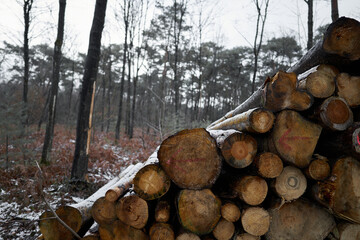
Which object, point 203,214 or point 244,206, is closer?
point 203,214

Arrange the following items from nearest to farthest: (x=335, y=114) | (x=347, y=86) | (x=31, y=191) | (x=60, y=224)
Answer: (x=335, y=114)
(x=347, y=86)
(x=60, y=224)
(x=31, y=191)

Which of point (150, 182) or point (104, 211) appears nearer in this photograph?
point (150, 182)

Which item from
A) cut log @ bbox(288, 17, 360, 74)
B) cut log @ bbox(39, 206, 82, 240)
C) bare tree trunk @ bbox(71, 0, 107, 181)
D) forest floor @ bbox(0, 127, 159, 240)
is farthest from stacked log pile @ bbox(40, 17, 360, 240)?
bare tree trunk @ bbox(71, 0, 107, 181)

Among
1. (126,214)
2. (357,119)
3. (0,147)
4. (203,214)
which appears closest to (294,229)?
(203,214)

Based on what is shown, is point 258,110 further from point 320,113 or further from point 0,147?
point 0,147

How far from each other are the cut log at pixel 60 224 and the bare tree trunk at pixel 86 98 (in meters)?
3.16

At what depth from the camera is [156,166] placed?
1625 mm

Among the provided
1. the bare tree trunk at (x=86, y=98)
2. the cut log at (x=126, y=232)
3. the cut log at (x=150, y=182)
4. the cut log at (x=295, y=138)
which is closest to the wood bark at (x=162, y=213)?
the cut log at (x=150, y=182)

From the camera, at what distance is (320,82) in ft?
5.23

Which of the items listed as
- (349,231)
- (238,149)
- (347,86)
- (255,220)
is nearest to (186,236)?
(255,220)

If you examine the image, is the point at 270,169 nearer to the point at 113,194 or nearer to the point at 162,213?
the point at 162,213

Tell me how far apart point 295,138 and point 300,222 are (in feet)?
2.62

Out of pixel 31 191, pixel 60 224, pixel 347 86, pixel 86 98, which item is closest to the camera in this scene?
pixel 347 86

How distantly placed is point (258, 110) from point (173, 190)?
1.08 meters
